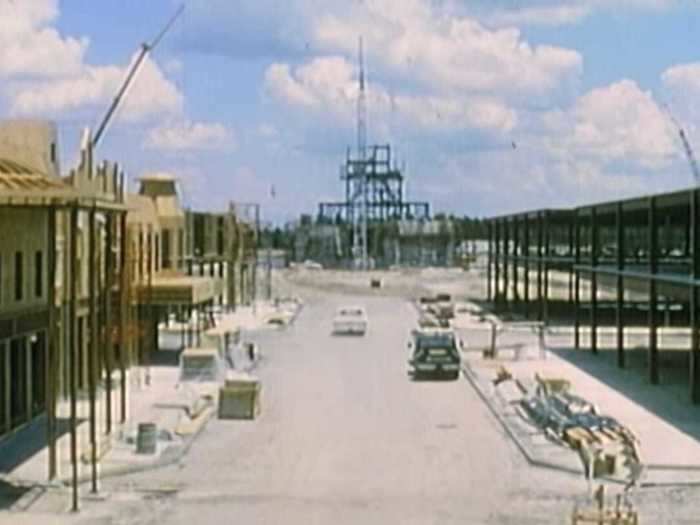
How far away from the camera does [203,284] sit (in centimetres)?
6391

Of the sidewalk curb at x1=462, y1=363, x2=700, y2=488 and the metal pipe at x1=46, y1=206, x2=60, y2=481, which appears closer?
the metal pipe at x1=46, y1=206, x2=60, y2=481

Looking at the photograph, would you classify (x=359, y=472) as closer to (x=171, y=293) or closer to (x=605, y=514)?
(x=605, y=514)

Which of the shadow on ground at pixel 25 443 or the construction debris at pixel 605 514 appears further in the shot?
the shadow on ground at pixel 25 443

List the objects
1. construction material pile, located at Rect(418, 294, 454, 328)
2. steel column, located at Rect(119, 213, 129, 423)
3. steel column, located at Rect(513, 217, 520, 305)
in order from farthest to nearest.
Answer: steel column, located at Rect(513, 217, 520, 305) < construction material pile, located at Rect(418, 294, 454, 328) < steel column, located at Rect(119, 213, 129, 423)

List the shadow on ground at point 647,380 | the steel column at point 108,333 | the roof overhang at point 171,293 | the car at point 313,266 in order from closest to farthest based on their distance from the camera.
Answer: the steel column at point 108,333 → the shadow on ground at point 647,380 → the roof overhang at point 171,293 → the car at point 313,266

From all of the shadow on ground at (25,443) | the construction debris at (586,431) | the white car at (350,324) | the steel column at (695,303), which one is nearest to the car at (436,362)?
the construction debris at (586,431)

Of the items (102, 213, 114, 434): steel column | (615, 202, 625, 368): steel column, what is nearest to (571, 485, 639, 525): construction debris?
(102, 213, 114, 434): steel column

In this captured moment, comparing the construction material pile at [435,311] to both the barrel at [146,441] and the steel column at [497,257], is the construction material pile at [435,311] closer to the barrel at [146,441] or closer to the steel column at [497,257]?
the steel column at [497,257]

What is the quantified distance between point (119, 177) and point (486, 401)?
46.7 ft

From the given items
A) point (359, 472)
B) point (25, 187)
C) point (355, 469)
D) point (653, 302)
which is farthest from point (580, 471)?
point (653, 302)

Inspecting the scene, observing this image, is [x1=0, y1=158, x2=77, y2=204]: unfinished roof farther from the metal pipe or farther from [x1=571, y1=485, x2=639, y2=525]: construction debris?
[x1=571, y1=485, x2=639, y2=525]: construction debris

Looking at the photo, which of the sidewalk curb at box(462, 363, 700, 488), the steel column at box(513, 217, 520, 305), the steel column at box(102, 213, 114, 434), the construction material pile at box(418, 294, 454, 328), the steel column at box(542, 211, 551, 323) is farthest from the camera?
the steel column at box(513, 217, 520, 305)

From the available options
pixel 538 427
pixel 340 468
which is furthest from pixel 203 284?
pixel 340 468

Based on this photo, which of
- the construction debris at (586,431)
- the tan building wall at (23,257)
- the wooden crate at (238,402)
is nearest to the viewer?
the construction debris at (586,431)
